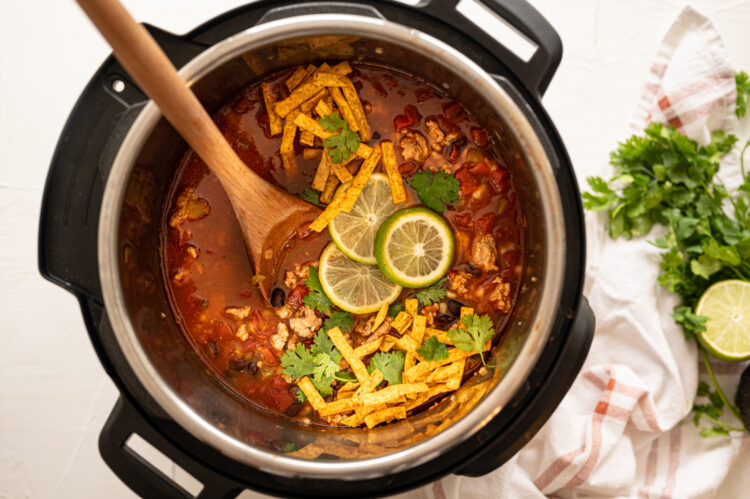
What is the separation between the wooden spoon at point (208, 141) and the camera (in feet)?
4.00

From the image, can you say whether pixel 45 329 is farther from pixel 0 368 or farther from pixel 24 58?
pixel 24 58

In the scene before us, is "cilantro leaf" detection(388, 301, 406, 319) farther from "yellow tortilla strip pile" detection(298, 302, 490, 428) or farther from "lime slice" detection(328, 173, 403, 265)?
"lime slice" detection(328, 173, 403, 265)

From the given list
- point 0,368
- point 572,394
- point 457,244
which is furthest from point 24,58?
point 572,394

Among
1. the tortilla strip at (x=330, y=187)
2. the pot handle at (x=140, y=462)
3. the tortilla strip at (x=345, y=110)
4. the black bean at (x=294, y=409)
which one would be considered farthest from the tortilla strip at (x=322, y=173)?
the pot handle at (x=140, y=462)

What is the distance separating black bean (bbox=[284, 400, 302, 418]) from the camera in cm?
185

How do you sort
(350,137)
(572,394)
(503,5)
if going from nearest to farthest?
(503,5) → (350,137) → (572,394)

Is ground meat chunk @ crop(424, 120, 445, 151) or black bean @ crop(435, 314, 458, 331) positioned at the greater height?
ground meat chunk @ crop(424, 120, 445, 151)

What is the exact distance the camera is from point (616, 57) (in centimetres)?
217

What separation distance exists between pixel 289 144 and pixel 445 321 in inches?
28.4

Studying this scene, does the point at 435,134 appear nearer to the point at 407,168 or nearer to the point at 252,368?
the point at 407,168

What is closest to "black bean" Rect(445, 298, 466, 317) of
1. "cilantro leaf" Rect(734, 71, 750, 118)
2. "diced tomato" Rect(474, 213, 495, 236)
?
"diced tomato" Rect(474, 213, 495, 236)

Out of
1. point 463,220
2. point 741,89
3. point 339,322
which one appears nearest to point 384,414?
point 339,322

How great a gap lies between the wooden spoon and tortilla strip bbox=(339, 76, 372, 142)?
279 mm

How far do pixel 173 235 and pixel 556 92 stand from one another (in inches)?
56.0
